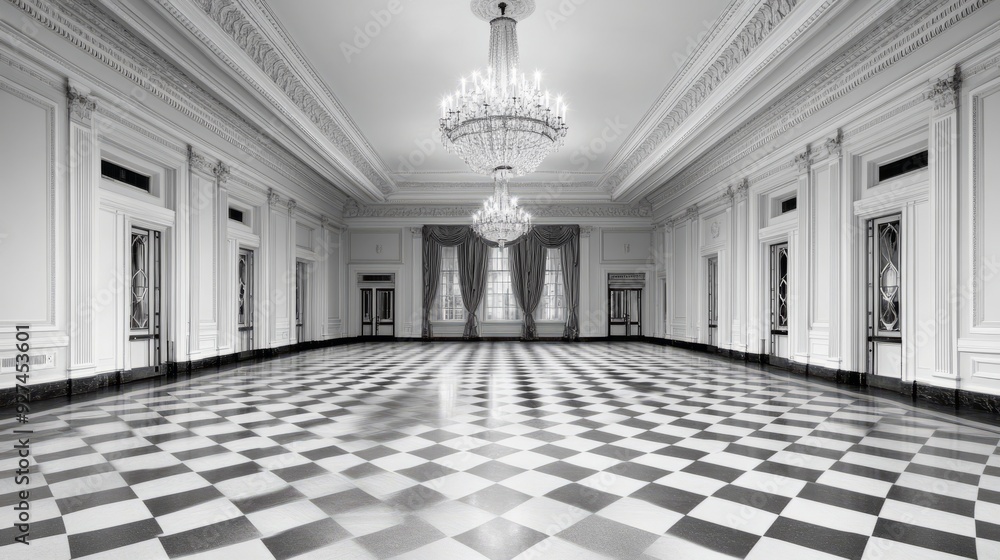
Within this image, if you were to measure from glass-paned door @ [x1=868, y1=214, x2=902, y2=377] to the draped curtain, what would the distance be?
A: 8.61m

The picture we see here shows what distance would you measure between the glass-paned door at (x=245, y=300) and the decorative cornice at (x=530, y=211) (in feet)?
17.5

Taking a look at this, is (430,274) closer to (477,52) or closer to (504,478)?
(477,52)

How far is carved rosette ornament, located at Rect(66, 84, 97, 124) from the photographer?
5.42m

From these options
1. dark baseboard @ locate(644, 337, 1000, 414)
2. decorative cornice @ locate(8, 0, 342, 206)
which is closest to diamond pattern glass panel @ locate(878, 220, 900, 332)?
dark baseboard @ locate(644, 337, 1000, 414)

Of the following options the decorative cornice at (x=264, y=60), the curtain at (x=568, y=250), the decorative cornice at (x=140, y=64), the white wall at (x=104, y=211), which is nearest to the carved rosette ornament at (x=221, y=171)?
the white wall at (x=104, y=211)

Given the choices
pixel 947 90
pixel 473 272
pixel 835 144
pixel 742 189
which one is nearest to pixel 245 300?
pixel 473 272

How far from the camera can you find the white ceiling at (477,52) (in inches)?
237

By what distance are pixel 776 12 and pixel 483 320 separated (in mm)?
10516

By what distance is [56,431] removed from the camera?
13.0 feet

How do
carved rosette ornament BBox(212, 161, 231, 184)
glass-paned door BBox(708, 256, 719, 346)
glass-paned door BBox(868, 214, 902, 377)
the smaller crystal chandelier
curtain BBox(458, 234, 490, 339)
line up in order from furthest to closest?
curtain BBox(458, 234, 490, 339)
glass-paned door BBox(708, 256, 719, 346)
the smaller crystal chandelier
carved rosette ornament BBox(212, 161, 231, 184)
glass-paned door BBox(868, 214, 902, 377)

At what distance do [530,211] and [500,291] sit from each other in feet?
7.40

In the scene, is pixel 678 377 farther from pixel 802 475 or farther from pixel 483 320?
pixel 483 320

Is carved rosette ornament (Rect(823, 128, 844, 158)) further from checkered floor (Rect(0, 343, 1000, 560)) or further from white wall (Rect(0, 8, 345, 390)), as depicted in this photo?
white wall (Rect(0, 8, 345, 390))

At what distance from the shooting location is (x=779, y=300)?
8.73 metres
